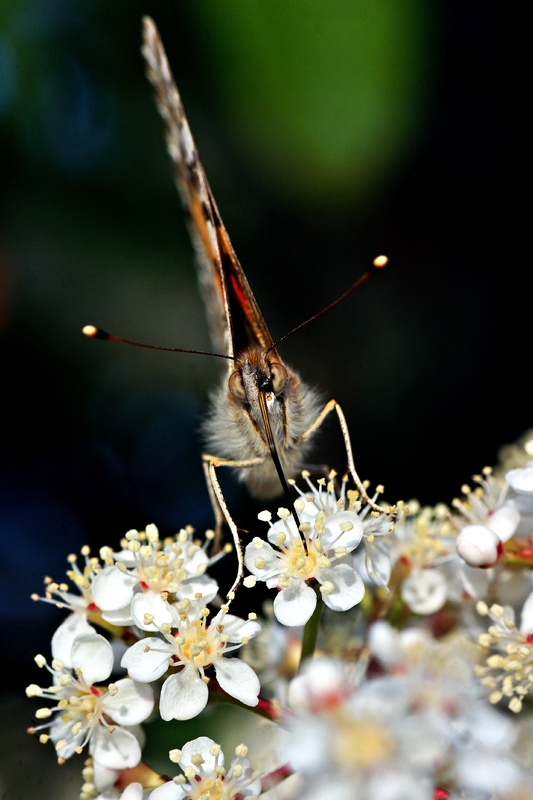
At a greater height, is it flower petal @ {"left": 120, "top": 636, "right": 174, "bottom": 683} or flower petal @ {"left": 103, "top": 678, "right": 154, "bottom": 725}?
flower petal @ {"left": 120, "top": 636, "right": 174, "bottom": 683}

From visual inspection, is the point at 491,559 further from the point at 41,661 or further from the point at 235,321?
the point at 41,661

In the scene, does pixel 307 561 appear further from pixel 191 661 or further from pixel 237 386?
pixel 237 386

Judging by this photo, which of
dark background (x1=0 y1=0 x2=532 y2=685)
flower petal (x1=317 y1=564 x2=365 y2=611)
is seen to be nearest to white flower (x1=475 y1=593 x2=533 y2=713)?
flower petal (x1=317 y1=564 x2=365 y2=611)

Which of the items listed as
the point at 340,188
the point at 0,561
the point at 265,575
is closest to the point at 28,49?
the point at 340,188

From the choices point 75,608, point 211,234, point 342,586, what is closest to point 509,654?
point 342,586

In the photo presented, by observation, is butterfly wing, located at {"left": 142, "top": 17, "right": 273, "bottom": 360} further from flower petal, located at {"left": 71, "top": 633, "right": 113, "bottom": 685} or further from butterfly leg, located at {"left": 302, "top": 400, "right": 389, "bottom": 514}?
flower petal, located at {"left": 71, "top": 633, "right": 113, "bottom": 685}

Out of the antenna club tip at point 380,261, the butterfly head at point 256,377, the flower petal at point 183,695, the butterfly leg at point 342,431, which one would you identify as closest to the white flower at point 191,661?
the flower petal at point 183,695
